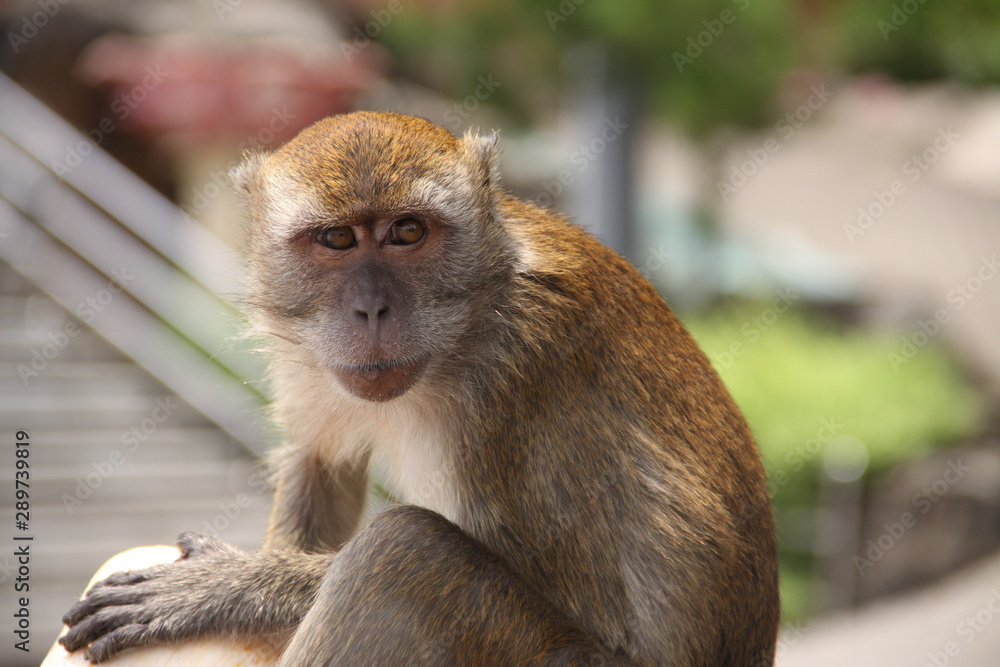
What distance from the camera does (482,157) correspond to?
358 cm

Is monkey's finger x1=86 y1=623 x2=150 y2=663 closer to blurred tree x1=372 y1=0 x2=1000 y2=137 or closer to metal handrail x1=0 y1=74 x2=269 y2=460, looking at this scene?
metal handrail x1=0 y1=74 x2=269 y2=460

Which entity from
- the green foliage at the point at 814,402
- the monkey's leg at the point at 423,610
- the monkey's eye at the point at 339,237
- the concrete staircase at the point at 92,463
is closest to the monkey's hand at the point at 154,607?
the monkey's leg at the point at 423,610

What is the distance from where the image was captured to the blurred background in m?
9.35

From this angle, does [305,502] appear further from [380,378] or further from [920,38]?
[920,38]

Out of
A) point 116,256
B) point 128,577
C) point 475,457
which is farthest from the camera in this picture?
point 116,256

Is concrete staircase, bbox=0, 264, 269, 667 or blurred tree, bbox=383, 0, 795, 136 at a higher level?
blurred tree, bbox=383, 0, 795, 136

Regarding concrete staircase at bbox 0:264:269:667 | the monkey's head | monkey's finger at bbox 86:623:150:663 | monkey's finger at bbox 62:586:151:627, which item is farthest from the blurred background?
monkey's finger at bbox 86:623:150:663

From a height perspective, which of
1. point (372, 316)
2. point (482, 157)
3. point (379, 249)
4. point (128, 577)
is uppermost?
point (482, 157)

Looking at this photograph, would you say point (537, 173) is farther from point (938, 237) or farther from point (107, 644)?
point (107, 644)

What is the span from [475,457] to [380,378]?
42 centimetres

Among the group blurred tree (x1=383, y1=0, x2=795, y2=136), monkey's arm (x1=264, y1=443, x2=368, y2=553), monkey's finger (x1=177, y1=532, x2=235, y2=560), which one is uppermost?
blurred tree (x1=383, y1=0, x2=795, y2=136)

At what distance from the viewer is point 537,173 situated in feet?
68.8

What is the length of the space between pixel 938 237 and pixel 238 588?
18664 millimetres

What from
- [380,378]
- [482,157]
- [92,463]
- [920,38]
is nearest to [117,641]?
[380,378]
